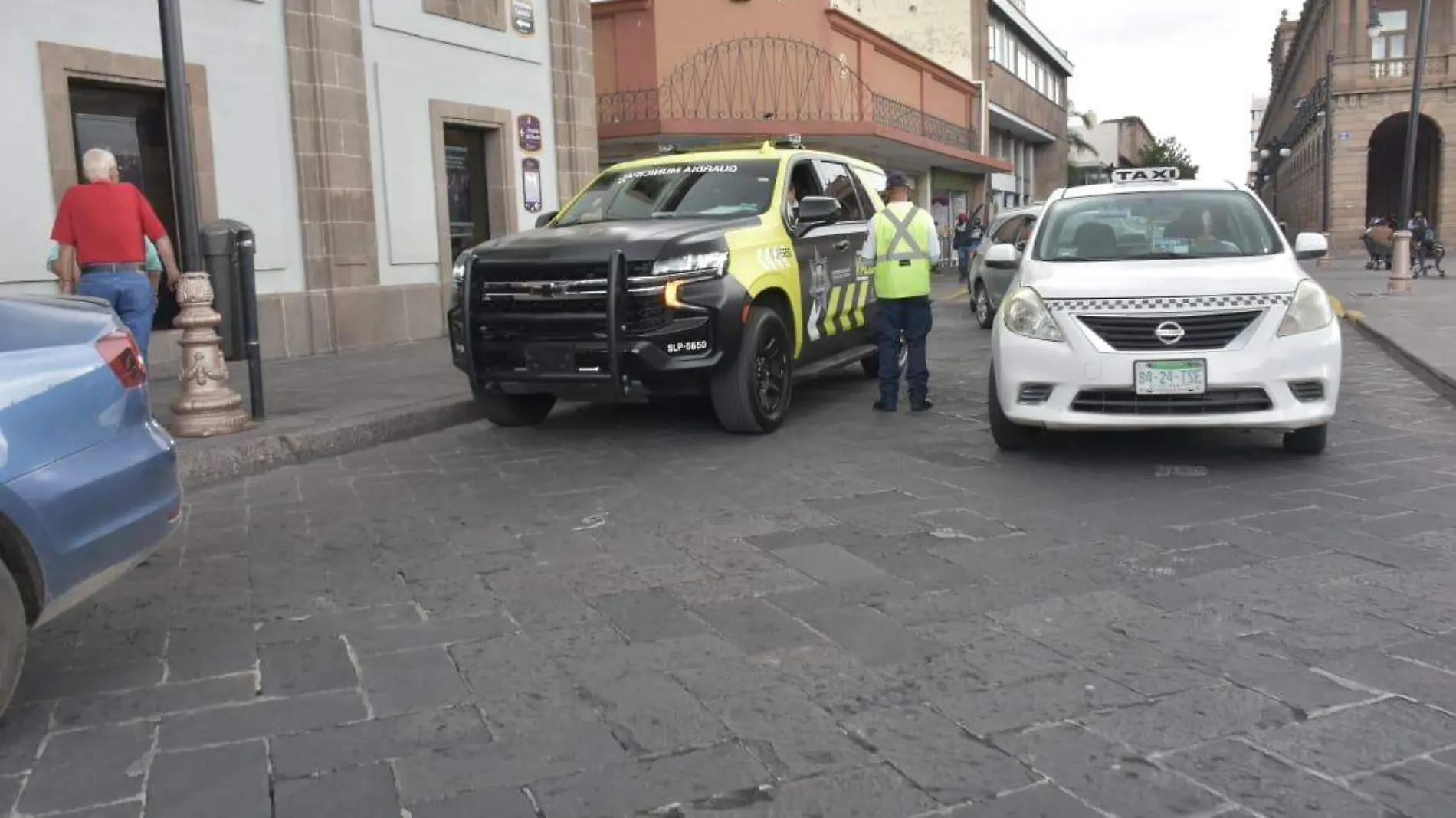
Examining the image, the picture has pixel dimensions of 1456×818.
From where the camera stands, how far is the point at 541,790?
2.83 m

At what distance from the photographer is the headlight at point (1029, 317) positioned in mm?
6148

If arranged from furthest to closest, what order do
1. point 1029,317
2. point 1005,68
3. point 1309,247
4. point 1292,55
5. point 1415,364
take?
point 1292,55 < point 1005,68 < point 1415,364 < point 1309,247 < point 1029,317

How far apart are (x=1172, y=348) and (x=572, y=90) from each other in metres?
11.6

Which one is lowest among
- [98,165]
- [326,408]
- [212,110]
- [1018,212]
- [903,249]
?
[326,408]

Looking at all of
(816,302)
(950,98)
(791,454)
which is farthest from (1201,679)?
(950,98)

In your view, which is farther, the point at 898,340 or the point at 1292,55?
the point at 1292,55

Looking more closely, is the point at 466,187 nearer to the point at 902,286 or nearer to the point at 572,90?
the point at 572,90

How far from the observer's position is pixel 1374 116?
145ft

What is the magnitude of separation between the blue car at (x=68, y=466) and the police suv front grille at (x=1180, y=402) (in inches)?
171

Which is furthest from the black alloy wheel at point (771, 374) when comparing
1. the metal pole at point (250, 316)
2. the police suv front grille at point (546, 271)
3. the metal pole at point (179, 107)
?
the metal pole at point (179, 107)

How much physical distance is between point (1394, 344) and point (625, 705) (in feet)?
33.8

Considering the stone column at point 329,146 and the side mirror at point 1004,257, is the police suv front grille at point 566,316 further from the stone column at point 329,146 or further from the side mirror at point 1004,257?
the stone column at point 329,146

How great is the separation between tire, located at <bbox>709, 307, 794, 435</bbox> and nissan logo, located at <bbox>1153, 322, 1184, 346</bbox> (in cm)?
246

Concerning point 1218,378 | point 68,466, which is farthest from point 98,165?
point 1218,378
